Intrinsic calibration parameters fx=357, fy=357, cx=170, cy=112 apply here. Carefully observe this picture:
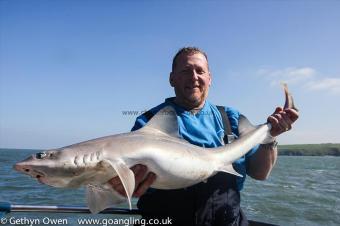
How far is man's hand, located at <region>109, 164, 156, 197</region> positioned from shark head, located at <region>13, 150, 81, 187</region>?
0.35 meters

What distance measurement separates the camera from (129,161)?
9.83ft

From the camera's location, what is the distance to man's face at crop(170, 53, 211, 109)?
13.5 feet

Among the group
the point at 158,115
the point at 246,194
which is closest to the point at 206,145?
the point at 158,115

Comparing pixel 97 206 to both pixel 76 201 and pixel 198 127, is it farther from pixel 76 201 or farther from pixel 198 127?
pixel 76 201

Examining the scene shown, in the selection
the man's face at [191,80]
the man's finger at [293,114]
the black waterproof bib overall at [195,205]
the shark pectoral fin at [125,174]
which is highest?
the man's face at [191,80]

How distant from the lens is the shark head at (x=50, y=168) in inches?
107

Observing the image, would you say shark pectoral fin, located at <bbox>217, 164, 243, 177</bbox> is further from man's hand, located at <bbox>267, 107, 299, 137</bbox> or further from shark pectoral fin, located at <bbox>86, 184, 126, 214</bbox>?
shark pectoral fin, located at <bbox>86, 184, 126, 214</bbox>

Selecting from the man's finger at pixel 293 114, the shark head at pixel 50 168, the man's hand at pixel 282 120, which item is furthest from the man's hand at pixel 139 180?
the man's finger at pixel 293 114

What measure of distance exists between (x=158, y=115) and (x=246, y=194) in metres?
14.0

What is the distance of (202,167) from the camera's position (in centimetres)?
345

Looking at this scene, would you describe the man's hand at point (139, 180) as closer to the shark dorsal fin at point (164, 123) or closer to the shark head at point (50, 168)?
the shark head at point (50, 168)

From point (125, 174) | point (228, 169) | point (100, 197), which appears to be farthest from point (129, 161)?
point (228, 169)

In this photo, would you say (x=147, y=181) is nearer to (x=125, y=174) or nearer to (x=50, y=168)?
(x=125, y=174)

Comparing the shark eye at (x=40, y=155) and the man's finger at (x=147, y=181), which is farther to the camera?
the man's finger at (x=147, y=181)
